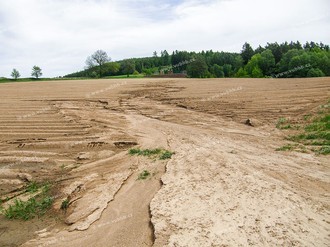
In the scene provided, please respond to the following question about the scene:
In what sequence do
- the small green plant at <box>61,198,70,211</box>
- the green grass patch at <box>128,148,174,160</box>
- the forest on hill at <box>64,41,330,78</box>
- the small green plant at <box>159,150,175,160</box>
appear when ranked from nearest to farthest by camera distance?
the small green plant at <box>61,198,70,211</box> < the small green plant at <box>159,150,175,160</box> < the green grass patch at <box>128,148,174,160</box> < the forest on hill at <box>64,41,330,78</box>

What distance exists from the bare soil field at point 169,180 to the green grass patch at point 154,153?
9.5 inches

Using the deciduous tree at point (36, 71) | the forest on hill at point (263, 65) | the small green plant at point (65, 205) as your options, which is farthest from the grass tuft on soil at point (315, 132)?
the deciduous tree at point (36, 71)

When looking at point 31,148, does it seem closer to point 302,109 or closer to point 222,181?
point 222,181

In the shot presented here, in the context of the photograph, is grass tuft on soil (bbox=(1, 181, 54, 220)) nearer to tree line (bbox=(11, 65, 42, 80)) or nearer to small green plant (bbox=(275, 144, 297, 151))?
small green plant (bbox=(275, 144, 297, 151))

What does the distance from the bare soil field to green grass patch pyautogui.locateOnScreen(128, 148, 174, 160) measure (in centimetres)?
24

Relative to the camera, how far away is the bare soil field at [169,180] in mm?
5270

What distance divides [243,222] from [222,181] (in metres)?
1.75

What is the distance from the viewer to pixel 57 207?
22.6 ft

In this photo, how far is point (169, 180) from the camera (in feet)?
24.1

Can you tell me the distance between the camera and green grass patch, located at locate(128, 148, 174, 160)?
29.9 feet

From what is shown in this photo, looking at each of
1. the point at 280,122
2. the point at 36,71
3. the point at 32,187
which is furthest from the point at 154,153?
the point at 36,71

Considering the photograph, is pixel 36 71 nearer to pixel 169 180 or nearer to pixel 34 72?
pixel 34 72

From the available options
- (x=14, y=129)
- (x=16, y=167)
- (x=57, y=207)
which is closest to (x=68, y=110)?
(x=14, y=129)

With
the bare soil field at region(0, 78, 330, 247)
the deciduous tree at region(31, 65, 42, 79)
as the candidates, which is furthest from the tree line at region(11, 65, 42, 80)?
the bare soil field at region(0, 78, 330, 247)
